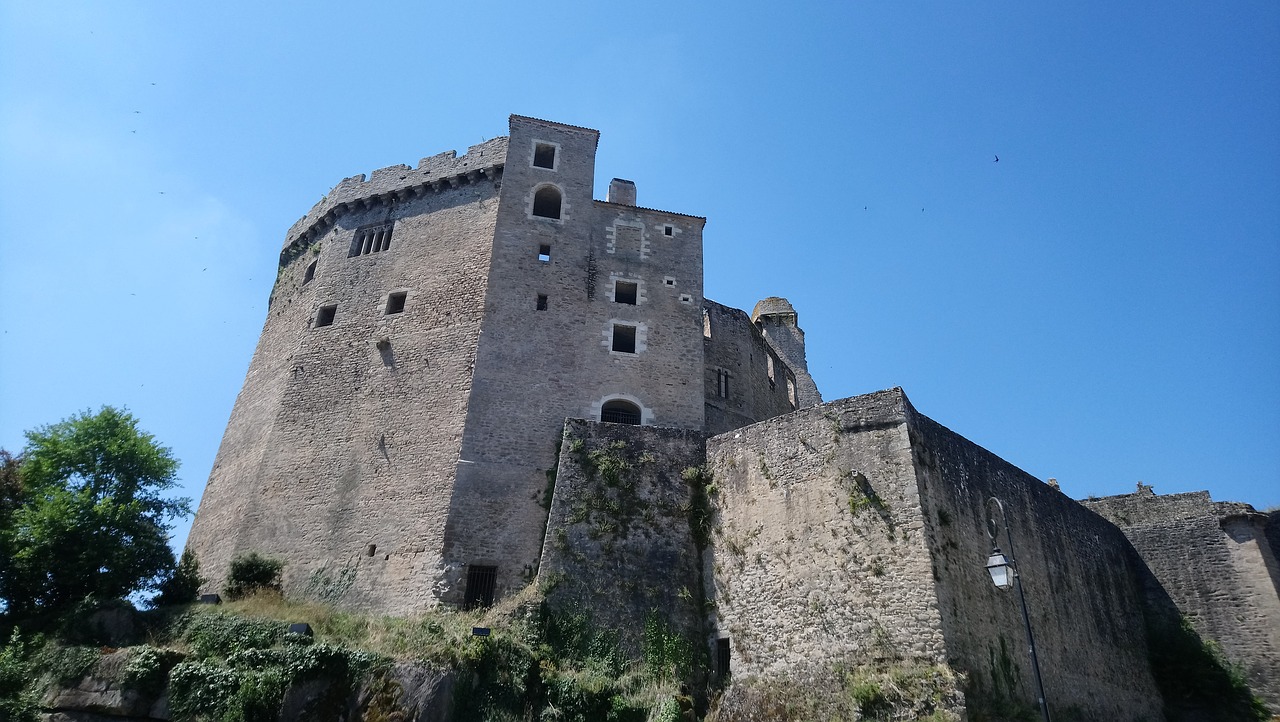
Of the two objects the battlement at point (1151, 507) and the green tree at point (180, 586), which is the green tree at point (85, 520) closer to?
the green tree at point (180, 586)

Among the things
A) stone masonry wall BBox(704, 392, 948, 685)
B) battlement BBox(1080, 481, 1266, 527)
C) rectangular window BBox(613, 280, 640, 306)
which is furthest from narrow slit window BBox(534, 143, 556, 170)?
battlement BBox(1080, 481, 1266, 527)

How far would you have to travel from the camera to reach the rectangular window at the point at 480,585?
1955 cm

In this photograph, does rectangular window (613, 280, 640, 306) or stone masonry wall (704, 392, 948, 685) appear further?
rectangular window (613, 280, 640, 306)

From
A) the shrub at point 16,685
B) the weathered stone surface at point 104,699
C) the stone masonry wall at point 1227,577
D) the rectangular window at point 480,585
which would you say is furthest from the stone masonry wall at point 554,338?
the stone masonry wall at point 1227,577

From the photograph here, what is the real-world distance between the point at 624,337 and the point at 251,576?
11.3 metres

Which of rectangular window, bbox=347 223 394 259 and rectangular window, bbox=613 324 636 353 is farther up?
rectangular window, bbox=347 223 394 259

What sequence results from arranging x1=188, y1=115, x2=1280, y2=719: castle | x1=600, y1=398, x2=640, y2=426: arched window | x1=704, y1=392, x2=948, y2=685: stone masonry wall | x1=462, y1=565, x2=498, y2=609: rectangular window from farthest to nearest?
x1=600, y1=398, x2=640, y2=426: arched window → x1=462, y1=565, x2=498, y2=609: rectangular window → x1=188, y1=115, x2=1280, y2=719: castle → x1=704, y1=392, x2=948, y2=685: stone masonry wall

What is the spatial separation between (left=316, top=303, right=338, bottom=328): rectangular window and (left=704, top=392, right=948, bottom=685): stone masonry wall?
1358 cm

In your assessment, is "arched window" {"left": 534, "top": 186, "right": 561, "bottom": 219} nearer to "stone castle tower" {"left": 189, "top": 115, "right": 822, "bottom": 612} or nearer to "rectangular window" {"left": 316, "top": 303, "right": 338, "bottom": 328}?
"stone castle tower" {"left": 189, "top": 115, "right": 822, "bottom": 612}

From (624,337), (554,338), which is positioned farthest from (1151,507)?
(554,338)

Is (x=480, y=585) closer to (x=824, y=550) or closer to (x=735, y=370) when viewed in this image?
(x=824, y=550)

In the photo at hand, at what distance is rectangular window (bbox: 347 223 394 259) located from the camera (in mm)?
27188

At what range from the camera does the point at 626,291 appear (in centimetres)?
2558

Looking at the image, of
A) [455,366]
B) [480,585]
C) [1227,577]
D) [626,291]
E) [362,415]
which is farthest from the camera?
[626,291]
